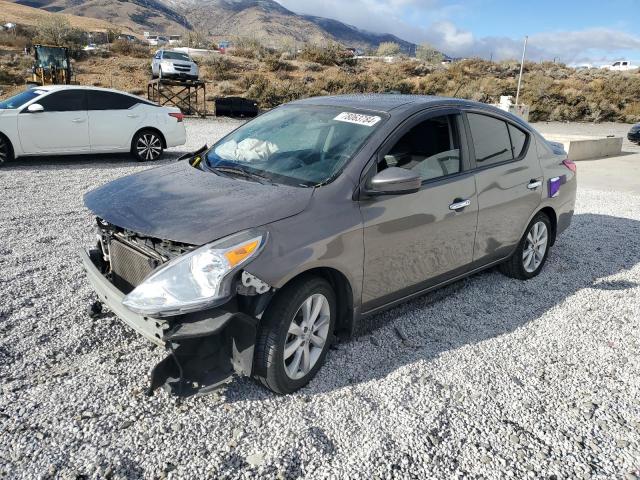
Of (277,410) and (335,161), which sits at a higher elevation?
(335,161)

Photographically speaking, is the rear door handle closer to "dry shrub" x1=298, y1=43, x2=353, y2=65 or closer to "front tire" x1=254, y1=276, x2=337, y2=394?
"front tire" x1=254, y1=276, x2=337, y2=394

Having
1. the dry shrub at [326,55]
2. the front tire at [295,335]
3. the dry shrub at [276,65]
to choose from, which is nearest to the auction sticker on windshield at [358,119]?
the front tire at [295,335]

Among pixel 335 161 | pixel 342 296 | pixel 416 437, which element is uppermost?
pixel 335 161

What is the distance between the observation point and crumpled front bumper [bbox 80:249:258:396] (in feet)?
8.80

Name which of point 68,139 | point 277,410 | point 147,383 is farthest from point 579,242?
point 68,139

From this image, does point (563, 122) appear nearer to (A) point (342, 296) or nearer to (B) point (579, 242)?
(B) point (579, 242)

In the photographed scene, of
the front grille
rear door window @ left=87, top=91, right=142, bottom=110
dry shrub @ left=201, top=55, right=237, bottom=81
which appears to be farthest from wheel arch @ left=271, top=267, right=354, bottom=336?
dry shrub @ left=201, top=55, right=237, bottom=81

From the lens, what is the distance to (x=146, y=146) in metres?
11.4

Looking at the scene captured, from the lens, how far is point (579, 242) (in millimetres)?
6684

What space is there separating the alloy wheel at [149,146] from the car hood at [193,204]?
8.15 m

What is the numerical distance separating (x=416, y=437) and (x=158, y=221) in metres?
1.82

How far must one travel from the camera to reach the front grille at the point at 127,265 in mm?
3023

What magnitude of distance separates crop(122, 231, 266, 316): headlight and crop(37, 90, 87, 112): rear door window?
8877mm

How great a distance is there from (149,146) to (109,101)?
118cm
